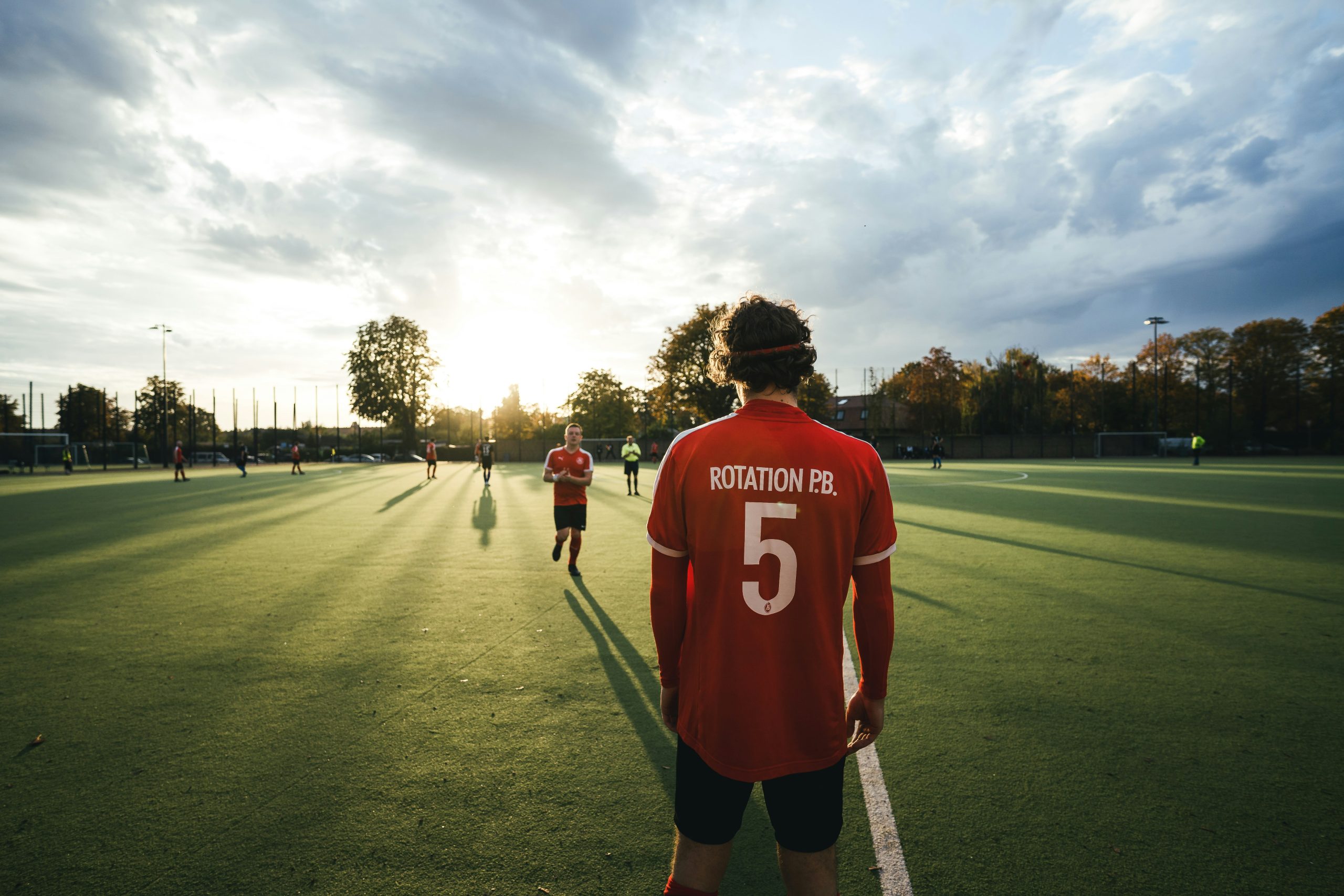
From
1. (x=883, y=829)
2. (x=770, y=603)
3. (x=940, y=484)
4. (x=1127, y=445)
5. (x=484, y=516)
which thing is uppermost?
(x=1127, y=445)

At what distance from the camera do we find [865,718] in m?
2.01

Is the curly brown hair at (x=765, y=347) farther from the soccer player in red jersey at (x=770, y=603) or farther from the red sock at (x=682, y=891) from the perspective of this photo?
the red sock at (x=682, y=891)

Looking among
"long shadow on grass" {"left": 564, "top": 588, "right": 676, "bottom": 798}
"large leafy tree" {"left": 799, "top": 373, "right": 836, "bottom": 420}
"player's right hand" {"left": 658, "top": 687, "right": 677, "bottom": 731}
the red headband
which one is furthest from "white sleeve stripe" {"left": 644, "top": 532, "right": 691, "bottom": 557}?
"large leafy tree" {"left": 799, "top": 373, "right": 836, "bottom": 420}

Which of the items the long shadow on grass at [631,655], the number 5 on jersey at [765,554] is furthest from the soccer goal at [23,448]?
the number 5 on jersey at [765,554]

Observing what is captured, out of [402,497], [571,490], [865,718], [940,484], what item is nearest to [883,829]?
[865,718]

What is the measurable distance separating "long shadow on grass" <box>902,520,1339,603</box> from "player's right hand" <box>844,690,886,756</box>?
802cm

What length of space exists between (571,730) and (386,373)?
6991cm

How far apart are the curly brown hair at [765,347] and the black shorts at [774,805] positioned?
1106 millimetres

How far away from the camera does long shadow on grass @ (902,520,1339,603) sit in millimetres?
7199

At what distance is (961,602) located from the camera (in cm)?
709

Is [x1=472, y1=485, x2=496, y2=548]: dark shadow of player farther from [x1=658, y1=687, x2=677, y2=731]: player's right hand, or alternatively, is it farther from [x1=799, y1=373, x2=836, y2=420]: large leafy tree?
[x1=799, y1=373, x2=836, y2=420]: large leafy tree

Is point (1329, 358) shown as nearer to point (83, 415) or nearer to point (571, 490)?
point (571, 490)

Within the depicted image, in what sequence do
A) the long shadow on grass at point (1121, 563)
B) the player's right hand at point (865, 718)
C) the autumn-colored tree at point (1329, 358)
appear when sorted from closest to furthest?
the player's right hand at point (865, 718)
the long shadow on grass at point (1121, 563)
the autumn-colored tree at point (1329, 358)

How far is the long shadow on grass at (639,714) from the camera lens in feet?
12.2
